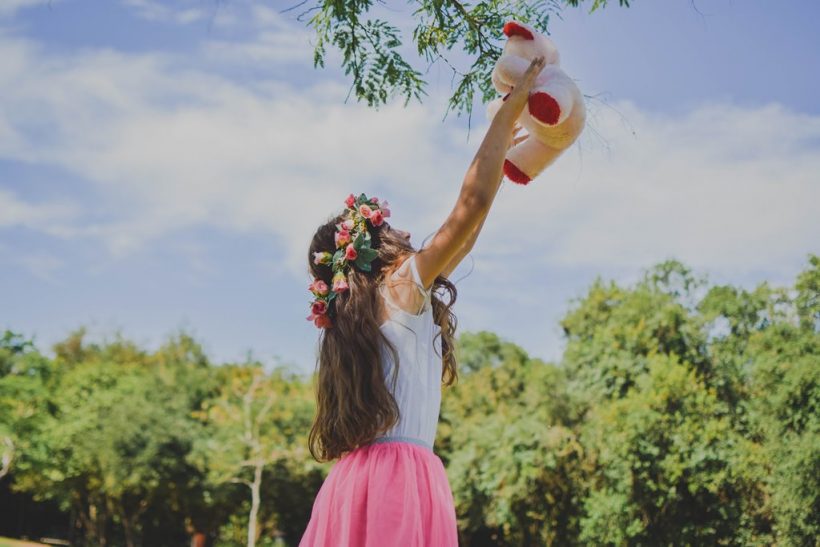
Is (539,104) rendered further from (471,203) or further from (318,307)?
(318,307)

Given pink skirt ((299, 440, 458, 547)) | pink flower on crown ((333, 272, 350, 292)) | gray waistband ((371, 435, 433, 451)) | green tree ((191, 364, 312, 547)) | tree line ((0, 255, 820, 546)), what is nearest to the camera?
pink skirt ((299, 440, 458, 547))

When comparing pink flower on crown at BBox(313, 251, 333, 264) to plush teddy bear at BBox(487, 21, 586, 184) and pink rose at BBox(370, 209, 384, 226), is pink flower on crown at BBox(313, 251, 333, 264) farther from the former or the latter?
plush teddy bear at BBox(487, 21, 586, 184)

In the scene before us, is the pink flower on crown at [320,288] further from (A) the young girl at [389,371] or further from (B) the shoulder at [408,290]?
(B) the shoulder at [408,290]

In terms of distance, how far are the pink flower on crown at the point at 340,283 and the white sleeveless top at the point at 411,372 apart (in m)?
0.13

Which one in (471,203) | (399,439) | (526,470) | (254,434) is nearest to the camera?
(471,203)

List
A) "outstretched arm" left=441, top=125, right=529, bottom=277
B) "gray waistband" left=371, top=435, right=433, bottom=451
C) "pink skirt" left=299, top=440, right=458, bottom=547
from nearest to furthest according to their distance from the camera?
"pink skirt" left=299, top=440, right=458, bottom=547
"gray waistband" left=371, top=435, right=433, bottom=451
"outstretched arm" left=441, top=125, right=529, bottom=277

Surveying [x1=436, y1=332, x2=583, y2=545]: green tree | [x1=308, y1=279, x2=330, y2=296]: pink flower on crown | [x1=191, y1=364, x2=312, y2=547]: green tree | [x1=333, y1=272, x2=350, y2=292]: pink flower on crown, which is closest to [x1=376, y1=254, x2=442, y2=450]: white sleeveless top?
[x1=333, y1=272, x2=350, y2=292]: pink flower on crown

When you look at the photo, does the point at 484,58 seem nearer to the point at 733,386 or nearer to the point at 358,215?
the point at 358,215

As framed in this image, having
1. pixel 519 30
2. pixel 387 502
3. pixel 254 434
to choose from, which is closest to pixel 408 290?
pixel 387 502

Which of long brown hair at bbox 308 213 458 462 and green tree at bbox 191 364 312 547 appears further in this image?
green tree at bbox 191 364 312 547

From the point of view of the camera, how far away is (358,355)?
6.71ft

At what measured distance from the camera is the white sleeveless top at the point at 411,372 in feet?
6.58

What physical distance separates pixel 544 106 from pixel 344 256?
0.67 m

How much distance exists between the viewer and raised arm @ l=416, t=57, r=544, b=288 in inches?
74.3
